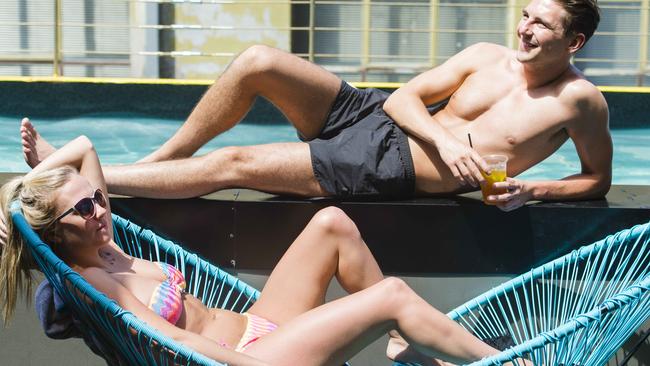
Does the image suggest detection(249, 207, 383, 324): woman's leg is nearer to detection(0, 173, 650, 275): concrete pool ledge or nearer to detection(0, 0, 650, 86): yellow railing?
detection(0, 173, 650, 275): concrete pool ledge

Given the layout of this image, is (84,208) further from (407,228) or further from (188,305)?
(407,228)

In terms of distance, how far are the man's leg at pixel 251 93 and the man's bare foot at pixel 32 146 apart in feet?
1.46

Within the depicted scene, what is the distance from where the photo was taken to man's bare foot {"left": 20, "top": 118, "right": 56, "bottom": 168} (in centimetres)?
358

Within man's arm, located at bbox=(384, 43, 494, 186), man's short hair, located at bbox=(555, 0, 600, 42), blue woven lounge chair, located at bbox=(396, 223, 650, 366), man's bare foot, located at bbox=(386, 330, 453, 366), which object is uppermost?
man's short hair, located at bbox=(555, 0, 600, 42)

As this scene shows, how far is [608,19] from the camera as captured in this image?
10.1 m

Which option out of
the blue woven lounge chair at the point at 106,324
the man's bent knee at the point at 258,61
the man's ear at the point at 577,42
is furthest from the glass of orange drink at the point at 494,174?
the blue woven lounge chair at the point at 106,324

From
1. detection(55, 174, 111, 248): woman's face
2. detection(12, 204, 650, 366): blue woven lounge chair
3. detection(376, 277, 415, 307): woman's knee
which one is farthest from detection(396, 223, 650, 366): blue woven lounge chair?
detection(55, 174, 111, 248): woman's face

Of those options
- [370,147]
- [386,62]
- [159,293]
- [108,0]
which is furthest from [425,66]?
[159,293]

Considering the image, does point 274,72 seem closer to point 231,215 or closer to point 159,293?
point 231,215

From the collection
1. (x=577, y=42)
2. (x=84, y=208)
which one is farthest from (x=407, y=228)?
(x=84, y=208)

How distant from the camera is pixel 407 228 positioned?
12.5 feet

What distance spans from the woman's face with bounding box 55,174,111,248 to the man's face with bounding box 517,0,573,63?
1781 mm

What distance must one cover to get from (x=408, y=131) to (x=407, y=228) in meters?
0.44

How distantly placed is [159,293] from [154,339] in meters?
0.34
